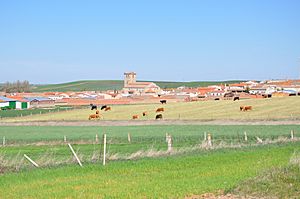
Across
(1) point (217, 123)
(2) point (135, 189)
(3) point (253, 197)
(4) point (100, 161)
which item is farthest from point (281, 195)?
(1) point (217, 123)

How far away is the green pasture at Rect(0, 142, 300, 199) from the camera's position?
17.0 m

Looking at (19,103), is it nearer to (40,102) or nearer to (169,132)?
(40,102)

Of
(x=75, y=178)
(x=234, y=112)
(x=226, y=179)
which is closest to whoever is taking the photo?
(x=226, y=179)

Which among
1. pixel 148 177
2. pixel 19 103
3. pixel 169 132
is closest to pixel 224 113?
pixel 169 132

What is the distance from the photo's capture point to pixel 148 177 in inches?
792

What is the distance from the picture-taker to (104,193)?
16875 mm

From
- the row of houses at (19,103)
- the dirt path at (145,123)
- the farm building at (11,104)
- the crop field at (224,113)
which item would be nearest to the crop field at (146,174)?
the dirt path at (145,123)

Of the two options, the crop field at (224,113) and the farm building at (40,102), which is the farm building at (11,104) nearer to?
the farm building at (40,102)

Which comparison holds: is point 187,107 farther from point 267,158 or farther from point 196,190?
point 196,190

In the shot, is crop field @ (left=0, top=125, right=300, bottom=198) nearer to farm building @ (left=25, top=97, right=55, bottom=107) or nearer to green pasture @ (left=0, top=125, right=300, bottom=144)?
green pasture @ (left=0, top=125, right=300, bottom=144)

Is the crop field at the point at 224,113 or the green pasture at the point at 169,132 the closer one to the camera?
the green pasture at the point at 169,132

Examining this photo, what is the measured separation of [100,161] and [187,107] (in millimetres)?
69621

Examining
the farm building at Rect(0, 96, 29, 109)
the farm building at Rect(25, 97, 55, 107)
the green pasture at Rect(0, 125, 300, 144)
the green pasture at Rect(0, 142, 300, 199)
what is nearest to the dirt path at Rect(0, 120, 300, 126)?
the green pasture at Rect(0, 125, 300, 144)

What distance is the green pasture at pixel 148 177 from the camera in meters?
17.0
